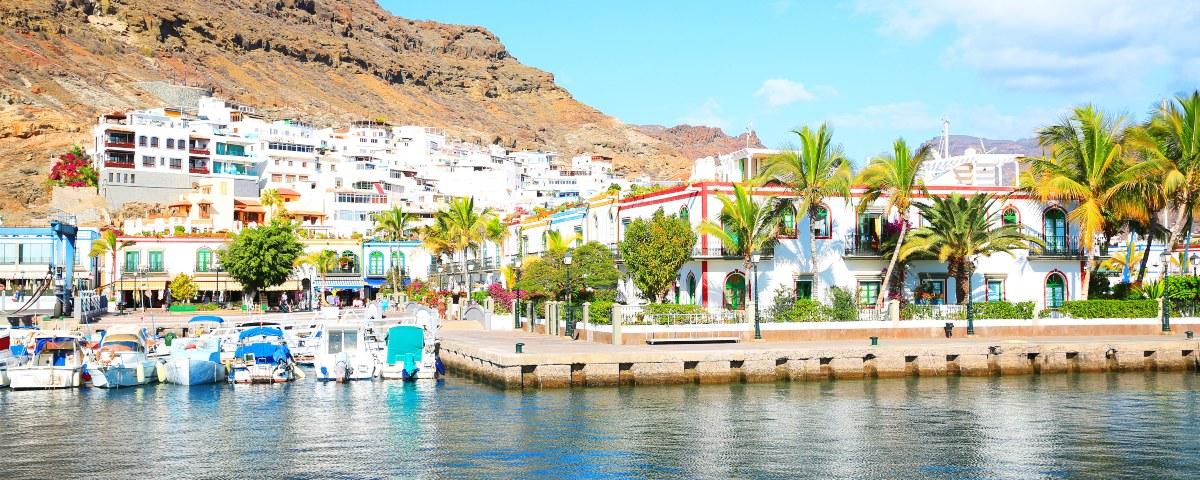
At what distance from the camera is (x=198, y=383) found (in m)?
39.2

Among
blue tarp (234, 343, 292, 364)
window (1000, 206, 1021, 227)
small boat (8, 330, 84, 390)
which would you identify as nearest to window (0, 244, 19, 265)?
small boat (8, 330, 84, 390)

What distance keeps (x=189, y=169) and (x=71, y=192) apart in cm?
1193

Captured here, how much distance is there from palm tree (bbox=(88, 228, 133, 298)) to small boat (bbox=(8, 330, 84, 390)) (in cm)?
4134

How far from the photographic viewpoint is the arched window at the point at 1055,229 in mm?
49531

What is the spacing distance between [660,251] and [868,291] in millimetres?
10087

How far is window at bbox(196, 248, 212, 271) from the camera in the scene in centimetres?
8500

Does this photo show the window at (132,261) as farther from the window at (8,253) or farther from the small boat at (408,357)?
the small boat at (408,357)

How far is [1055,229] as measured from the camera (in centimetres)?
4984

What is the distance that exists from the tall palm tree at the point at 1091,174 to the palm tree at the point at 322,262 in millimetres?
53381

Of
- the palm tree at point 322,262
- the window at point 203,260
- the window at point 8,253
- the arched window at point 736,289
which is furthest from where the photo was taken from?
the palm tree at point 322,262

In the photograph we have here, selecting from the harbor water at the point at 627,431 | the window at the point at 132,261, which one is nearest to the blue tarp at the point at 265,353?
the harbor water at the point at 627,431

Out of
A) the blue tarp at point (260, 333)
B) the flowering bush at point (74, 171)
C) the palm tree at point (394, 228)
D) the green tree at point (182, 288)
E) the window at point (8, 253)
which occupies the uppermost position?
the flowering bush at point (74, 171)

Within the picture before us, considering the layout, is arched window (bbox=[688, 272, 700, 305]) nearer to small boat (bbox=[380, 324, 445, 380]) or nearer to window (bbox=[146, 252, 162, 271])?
small boat (bbox=[380, 324, 445, 380])

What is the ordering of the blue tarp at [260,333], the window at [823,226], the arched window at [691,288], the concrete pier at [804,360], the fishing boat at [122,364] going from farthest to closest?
the window at [823,226] < the arched window at [691,288] < the blue tarp at [260,333] < the fishing boat at [122,364] < the concrete pier at [804,360]
